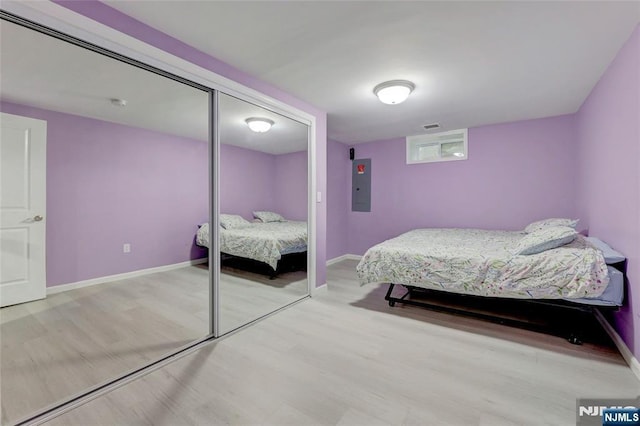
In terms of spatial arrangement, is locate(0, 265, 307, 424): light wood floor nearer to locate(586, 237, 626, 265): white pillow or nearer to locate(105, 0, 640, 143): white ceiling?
locate(105, 0, 640, 143): white ceiling

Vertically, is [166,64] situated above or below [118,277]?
above

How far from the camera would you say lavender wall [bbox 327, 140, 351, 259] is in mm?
4902

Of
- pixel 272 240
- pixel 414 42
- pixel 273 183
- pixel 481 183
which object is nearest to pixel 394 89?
pixel 414 42

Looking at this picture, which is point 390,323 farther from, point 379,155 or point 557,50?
point 379,155

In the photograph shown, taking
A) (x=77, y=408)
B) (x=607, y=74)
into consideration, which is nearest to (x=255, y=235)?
(x=77, y=408)

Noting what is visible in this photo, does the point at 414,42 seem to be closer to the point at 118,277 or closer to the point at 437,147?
the point at 437,147

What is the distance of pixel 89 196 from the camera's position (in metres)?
3.32

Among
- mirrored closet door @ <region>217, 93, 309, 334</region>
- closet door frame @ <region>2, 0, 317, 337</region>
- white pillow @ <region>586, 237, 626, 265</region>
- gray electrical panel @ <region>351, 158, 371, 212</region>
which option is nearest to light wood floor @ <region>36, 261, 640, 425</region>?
closet door frame @ <region>2, 0, 317, 337</region>

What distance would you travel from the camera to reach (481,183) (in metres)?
4.18

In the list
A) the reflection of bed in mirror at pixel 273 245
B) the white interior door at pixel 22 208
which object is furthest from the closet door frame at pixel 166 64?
the white interior door at pixel 22 208

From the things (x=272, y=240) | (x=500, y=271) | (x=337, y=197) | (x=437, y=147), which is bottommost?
(x=500, y=271)

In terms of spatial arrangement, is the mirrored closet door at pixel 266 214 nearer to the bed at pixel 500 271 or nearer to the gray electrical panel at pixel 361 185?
the bed at pixel 500 271

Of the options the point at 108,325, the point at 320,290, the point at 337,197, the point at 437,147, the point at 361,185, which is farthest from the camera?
the point at 361,185

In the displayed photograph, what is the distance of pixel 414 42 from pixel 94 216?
4.05 metres
